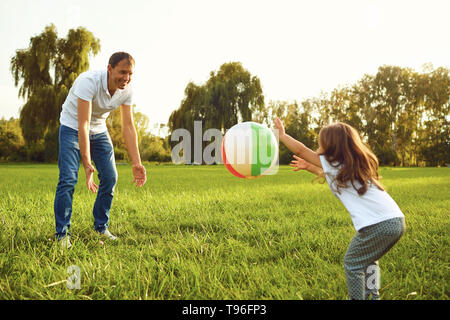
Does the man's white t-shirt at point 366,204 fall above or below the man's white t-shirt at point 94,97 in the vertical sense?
below

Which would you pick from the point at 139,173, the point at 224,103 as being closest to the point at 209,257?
the point at 139,173

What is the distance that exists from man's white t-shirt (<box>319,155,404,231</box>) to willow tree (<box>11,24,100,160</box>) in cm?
2453

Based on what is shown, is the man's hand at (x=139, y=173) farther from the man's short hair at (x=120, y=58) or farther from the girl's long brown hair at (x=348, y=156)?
the girl's long brown hair at (x=348, y=156)

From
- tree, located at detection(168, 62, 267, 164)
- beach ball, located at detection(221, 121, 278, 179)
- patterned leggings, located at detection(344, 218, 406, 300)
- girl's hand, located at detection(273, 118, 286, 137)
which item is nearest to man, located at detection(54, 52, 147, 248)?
beach ball, located at detection(221, 121, 278, 179)

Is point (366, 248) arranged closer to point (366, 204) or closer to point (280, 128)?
point (366, 204)

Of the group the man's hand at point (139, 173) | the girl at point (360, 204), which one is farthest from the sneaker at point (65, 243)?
the girl at point (360, 204)

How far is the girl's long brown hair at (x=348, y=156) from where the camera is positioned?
6.48 feet

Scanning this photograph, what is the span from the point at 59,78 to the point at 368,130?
1268 inches

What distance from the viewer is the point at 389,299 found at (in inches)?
78.4

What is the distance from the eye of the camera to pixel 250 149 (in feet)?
10.8

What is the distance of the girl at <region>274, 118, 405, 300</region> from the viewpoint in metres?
1.89

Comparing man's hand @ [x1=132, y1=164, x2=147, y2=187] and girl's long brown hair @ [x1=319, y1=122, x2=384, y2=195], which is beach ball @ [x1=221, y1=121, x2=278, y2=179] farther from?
girl's long brown hair @ [x1=319, y1=122, x2=384, y2=195]
